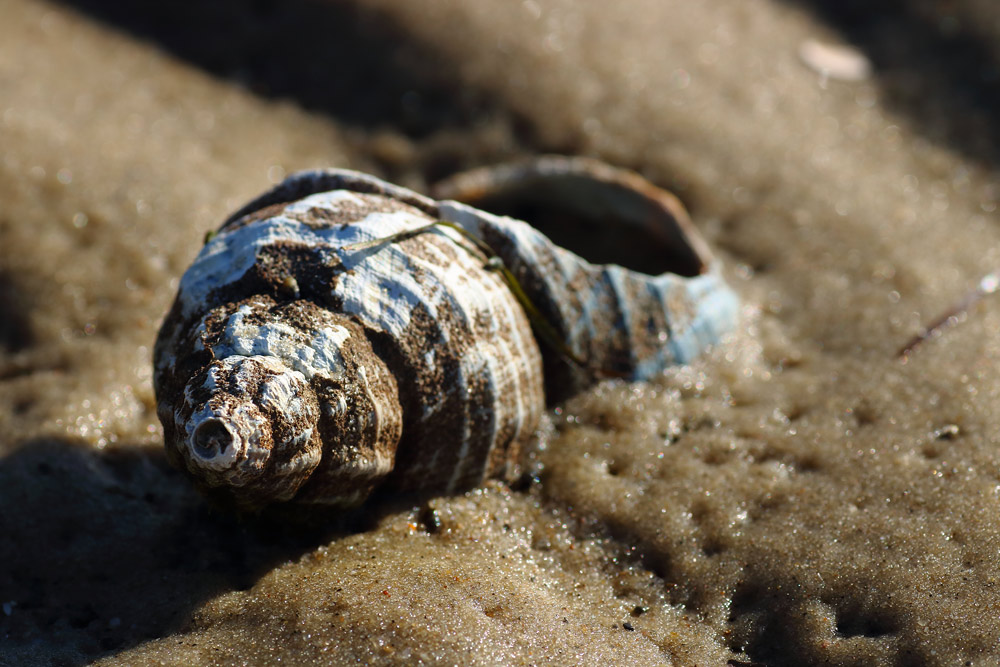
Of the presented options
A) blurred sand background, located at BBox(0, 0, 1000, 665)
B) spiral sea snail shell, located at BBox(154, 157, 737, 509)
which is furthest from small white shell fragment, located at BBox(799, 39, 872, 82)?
spiral sea snail shell, located at BBox(154, 157, 737, 509)

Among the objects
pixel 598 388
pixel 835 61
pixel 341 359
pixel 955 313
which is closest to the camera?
pixel 341 359

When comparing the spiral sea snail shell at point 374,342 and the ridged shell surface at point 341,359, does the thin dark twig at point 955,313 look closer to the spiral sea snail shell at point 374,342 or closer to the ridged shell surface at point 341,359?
the spiral sea snail shell at point 374,342

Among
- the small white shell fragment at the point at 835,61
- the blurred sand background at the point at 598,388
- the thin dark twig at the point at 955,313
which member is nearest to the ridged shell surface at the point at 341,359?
the blurred sand background at the point at 598,388

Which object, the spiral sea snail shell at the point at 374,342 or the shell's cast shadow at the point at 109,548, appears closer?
the spiral sea snail shell at the point at 374,342

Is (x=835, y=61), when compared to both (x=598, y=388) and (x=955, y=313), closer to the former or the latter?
(x=955, y=313)

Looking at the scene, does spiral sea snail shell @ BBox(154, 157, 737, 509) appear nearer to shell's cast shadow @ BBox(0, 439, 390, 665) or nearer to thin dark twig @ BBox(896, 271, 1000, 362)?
shell's cast shadow @ BBox(0, 439, 390, 665)

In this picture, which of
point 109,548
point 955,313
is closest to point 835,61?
point 955,313
